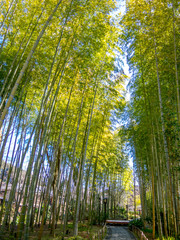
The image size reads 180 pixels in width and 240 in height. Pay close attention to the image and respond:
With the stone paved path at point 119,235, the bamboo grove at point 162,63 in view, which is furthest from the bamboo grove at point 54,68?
the stone paved path at point 119,235

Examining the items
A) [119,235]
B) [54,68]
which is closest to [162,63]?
[54,68]

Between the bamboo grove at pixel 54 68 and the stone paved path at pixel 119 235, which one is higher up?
the bamboo grove at pixel 54 68

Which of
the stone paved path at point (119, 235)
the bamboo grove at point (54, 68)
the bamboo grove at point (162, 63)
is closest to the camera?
the bamboo grove at point (162, 63)

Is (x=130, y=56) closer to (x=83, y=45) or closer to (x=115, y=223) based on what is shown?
(x=83, y=45)

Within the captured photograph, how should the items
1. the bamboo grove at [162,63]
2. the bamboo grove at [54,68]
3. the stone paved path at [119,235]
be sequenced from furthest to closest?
the stone paved path at [119,235] < the bamboo grove at [54,68] < the bamboo grove at [162,63]

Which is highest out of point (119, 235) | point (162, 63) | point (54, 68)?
point (54, 68)

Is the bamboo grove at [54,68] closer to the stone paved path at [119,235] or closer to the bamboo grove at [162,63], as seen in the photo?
the bamboo grove at [162,63]

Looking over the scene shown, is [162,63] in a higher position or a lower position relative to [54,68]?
lower

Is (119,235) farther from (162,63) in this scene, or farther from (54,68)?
(54,68)

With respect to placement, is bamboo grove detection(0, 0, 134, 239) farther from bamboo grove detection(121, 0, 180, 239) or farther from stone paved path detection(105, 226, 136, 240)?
stone paved path detection(105, 226, 136, 240)

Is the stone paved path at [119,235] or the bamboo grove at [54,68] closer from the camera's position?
the bamboo grove at [54,68]

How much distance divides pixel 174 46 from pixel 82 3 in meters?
2.22

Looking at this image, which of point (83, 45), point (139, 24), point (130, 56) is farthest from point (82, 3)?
point (130, 56)

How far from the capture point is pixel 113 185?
47.7 ft
